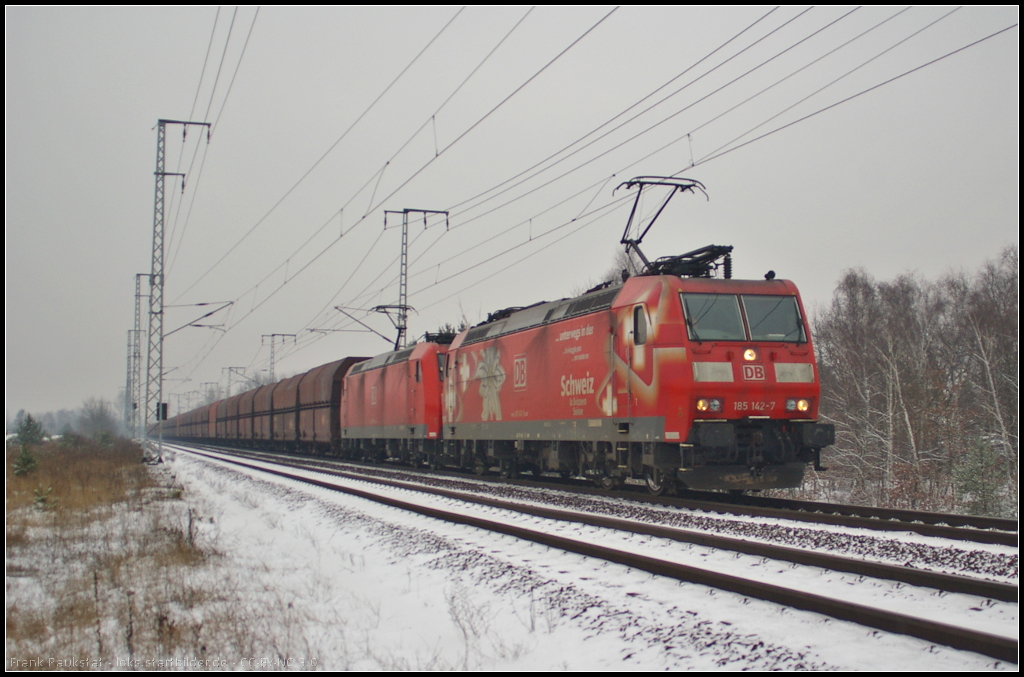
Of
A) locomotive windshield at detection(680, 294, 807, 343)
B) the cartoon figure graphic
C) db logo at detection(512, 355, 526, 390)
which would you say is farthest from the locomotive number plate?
the cartoon figure graphic

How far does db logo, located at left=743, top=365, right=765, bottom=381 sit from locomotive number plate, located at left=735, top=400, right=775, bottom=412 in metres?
0.36

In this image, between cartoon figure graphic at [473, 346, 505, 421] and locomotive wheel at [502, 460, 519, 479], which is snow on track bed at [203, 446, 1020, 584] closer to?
cartoon figure graphic at [473, 346, 505, 421]

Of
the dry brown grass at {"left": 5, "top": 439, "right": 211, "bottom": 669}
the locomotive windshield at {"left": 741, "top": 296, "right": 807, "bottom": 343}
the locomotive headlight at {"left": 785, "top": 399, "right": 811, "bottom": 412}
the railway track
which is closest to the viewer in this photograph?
the dry brown grass at {"left": 5, "top": 439, "right": 211, "bottom": 669}

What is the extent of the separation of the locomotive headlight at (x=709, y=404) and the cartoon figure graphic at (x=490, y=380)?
7046mm

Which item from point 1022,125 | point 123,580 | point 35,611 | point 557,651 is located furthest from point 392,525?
point 1022,125

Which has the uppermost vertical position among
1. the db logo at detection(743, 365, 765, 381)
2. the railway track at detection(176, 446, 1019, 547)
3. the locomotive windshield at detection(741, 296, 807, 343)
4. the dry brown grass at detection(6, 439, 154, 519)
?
the locomotive windshield at detection(741, 296, 807, 343)

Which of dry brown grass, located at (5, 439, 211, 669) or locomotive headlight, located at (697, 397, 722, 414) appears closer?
dry brown grass, located at (5, 439, 211, 669)

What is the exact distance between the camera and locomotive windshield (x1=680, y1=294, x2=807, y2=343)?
1221 cm

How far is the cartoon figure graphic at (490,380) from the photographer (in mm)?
18391

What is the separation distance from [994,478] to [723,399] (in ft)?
55.9

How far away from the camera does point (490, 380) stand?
18969 millimetres

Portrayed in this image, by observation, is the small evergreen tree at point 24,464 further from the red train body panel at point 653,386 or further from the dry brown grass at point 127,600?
the red train body panel at point 653,386

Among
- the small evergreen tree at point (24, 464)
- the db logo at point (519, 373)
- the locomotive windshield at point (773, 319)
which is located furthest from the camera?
the small evergreen tree at point (24, 464)

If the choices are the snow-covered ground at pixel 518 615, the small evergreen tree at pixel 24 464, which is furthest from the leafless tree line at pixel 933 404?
the small evergreen tree at pixel 24 464
